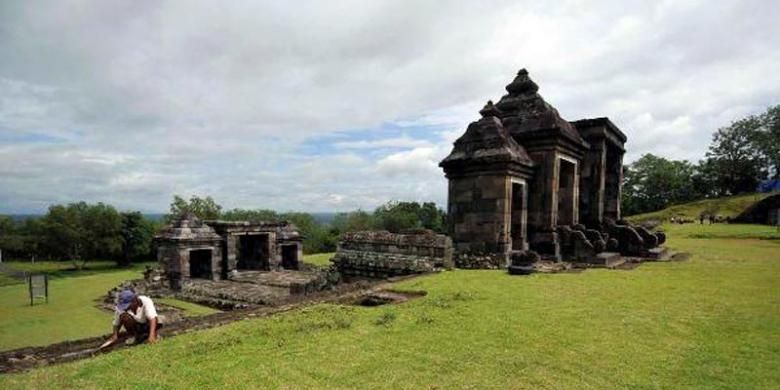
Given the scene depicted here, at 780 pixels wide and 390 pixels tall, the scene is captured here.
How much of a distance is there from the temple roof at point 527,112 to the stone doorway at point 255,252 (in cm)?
1314

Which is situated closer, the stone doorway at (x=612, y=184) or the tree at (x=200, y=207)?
the stone doorway at (x=612, y=184)

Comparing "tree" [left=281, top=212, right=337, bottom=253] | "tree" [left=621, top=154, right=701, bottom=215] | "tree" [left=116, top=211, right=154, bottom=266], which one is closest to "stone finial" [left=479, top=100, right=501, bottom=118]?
"tree" [left=281, top=212, right=337, bottom=253]

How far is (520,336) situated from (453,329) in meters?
0.80

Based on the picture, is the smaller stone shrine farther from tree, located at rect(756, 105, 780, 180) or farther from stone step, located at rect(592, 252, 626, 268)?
tree, located at rect(756, 105, 780, 180)

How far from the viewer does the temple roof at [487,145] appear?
36.8ft

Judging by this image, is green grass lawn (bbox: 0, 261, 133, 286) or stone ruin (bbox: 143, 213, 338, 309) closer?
stone ruin (bbox: 143, 213, 338, 309)

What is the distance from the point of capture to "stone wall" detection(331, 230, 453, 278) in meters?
10.7

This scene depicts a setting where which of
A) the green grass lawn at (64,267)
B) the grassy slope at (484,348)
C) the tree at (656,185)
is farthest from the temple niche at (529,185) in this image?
the tree at (656,185)

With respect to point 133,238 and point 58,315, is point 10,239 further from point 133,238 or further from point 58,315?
point 58,315

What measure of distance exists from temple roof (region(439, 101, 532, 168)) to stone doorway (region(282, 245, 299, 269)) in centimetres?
1277


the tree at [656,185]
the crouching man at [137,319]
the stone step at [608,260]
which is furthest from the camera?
the tree at [656,185]

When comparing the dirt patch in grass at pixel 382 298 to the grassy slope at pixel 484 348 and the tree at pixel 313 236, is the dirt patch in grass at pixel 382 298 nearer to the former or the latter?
the grassy slope at pixel 484 348

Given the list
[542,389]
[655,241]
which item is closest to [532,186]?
[655,241]

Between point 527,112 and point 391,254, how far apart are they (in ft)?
21.3
